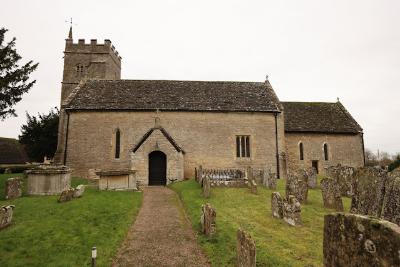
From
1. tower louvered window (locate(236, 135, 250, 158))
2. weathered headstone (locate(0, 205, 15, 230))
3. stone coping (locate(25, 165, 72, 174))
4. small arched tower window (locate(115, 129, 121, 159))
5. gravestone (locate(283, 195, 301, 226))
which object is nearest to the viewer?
weathered headstone (locate(0, 205, 15, 230))

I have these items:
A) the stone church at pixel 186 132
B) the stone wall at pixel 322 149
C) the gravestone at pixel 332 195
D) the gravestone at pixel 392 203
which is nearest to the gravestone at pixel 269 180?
the gravestone at pixel 332 195

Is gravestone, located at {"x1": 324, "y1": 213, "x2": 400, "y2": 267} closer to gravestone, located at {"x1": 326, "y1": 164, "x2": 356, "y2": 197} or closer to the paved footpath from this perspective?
the paved footpath

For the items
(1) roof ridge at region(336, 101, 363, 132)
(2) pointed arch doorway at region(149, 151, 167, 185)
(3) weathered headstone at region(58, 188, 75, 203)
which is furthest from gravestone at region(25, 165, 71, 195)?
(1) roof ridge at region(336, 101, 363, 132)

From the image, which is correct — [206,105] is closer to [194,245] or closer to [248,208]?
[248,208]

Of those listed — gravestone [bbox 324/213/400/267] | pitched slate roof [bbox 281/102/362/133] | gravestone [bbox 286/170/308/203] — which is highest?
pitched slate roof [bbox 281/102/362/133]

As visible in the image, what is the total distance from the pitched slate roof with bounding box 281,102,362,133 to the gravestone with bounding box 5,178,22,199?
2362cm

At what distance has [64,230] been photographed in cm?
921

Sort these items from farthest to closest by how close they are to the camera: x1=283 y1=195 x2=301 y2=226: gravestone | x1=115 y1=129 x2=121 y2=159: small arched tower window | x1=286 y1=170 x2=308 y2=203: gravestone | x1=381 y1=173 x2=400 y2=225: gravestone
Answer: x1=115 y1=129 x2=121 y2=159: small arched tower window → x1=286 y1=170 x2=308 y2=203: gravestone → x1=283 y1=195 x2=301 y2=226: gravestone → x1=381 y1=173 x2=400 y2=225: gravestone

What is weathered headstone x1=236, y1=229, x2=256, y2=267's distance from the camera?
560cm

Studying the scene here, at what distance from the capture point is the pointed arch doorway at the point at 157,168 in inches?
869

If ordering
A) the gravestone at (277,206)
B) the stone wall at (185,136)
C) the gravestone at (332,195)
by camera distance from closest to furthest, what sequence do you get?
1. the gravestone at (277,206)
2. the gravestone at (332,195)
3. the stone wall at (185,136)

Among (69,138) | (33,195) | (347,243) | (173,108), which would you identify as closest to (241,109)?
(173,108)

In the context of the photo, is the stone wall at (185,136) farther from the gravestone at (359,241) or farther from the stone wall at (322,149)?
the gravestone at (359,241)

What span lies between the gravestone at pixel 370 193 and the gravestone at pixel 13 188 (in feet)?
52.0
